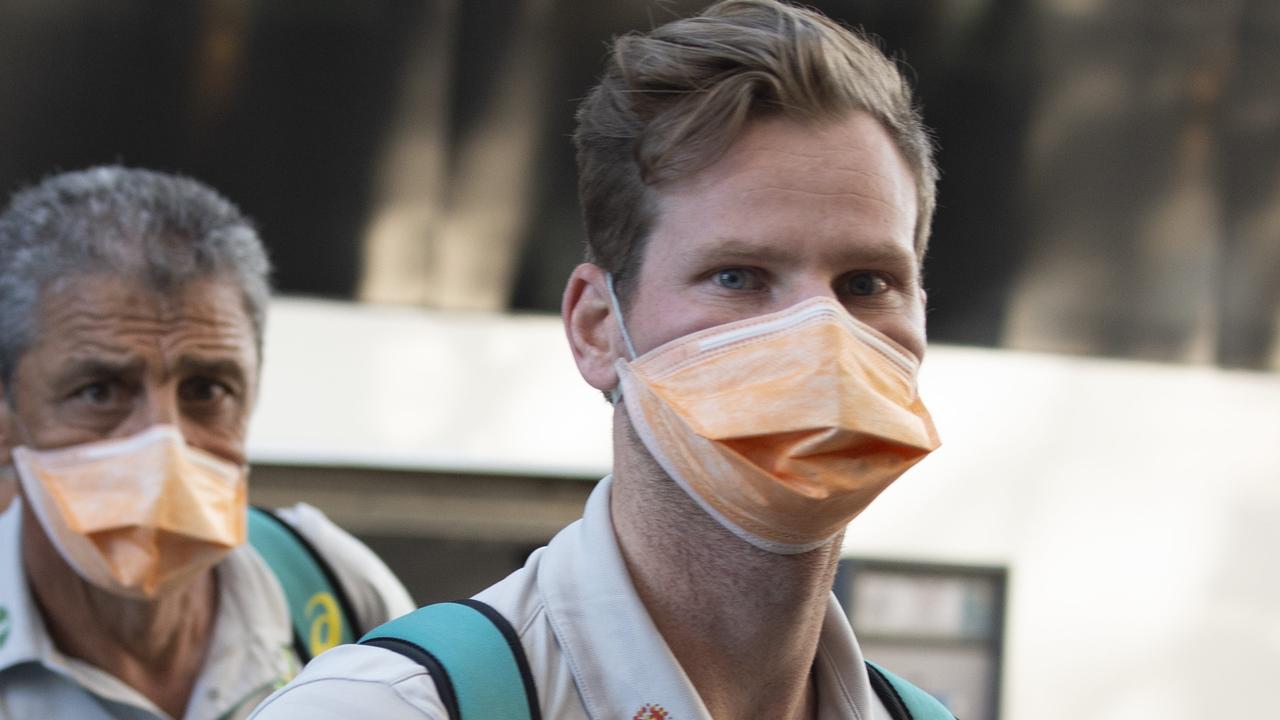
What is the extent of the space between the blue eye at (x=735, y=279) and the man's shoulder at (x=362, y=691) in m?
→ 0.62

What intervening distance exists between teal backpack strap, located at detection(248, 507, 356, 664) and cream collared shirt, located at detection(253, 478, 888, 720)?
4.58 ft

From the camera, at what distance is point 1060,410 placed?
25.8ft

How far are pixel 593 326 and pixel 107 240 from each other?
1.53 meters

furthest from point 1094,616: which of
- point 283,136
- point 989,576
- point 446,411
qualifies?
point 283,136

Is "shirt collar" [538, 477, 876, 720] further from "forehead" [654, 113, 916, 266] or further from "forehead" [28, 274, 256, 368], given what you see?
"forehead" [28, 274, 256, 368]

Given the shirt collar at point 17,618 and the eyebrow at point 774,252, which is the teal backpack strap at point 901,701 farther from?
the shirt collar at point 17,618

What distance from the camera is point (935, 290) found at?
766 cm

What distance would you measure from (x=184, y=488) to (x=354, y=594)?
42cm

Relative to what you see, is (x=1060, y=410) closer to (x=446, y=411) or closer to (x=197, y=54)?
(x=446, y=411)

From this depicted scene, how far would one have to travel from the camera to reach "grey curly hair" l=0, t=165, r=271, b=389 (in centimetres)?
357

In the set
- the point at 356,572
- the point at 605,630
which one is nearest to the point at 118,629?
the point at 356,572

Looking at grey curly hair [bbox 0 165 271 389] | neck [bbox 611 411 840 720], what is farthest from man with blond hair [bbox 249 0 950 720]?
grey curly hair [bbox 0 165 271 389]

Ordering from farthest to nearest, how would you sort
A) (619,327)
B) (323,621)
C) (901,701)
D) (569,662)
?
(323,621) → (901,701) → (619,327) → (569,662)

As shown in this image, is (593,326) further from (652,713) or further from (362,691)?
(362,691)
